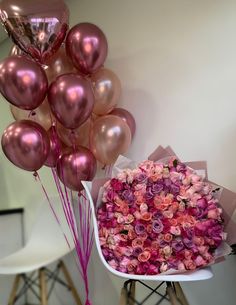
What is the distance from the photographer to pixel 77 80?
1.32 metres

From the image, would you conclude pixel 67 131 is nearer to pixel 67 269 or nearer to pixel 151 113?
pixel 151 113

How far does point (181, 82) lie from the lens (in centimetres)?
149

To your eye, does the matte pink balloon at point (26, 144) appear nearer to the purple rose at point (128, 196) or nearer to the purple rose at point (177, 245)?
the purple rose at point (128, 196)

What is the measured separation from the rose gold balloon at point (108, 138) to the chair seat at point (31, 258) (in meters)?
0.54

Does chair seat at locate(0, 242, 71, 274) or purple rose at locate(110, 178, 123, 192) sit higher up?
purple rose at locate(110, 178, 123, 192)

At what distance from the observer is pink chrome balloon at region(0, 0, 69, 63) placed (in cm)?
129

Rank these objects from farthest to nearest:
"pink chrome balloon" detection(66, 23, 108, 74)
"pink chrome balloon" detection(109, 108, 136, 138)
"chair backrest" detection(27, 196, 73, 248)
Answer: "chair backrest" detection(27, 196, 73, 248), "pink chrome balloon" detection(109, 108, 136, 138), "pink chrome balloon" detection(66, 23, 108, 74)

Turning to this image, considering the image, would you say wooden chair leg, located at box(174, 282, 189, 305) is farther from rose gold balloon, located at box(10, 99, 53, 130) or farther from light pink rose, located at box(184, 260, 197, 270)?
rose gold balloon, located at box(10, 99, 53, 130)

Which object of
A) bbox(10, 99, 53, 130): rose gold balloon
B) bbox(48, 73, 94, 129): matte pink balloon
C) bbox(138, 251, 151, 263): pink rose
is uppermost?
bbox(48, 73, 94, 129): matte pink balloon

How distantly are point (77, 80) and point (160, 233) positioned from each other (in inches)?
27.0

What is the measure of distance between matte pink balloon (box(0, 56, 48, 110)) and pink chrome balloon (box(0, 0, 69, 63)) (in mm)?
72

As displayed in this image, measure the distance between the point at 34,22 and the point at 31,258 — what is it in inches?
42.4

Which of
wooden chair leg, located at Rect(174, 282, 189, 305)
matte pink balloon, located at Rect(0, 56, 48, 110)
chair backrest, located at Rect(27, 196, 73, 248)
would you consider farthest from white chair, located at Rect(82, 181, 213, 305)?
chair backrest, located at Rect(27, 196, 73, 248)

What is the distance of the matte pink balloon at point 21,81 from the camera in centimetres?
126
